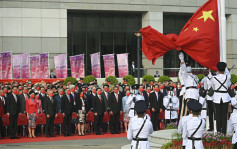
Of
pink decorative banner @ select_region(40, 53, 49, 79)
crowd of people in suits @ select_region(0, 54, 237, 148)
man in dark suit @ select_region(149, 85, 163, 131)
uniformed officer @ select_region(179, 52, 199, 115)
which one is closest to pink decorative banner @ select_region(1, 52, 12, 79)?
pink decorative banner @ select_region(40, 53, 49, 79)

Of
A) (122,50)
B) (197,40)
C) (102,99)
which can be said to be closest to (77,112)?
(102,99)

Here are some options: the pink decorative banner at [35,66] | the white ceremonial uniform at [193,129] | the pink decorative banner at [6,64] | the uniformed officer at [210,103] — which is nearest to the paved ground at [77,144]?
the uniformed officer at [210,103]

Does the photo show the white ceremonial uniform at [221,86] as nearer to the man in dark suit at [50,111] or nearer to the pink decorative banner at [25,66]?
the man in dark suit at [50,111]

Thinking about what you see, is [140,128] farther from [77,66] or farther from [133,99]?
[77,66]

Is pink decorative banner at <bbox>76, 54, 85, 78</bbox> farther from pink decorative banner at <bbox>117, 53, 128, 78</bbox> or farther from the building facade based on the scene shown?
the building facade

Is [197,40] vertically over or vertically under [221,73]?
over

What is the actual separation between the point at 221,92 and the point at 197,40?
1.97 meters

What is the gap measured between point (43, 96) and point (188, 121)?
1195 centimetres

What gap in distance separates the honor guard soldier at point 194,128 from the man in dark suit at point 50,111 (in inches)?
438

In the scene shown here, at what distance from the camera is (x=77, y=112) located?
70.4ft

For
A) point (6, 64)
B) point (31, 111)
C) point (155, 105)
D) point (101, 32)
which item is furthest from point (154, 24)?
point (31, 111)

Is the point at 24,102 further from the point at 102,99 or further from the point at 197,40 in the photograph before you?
the point at 197,40

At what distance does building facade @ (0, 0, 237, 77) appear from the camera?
123 feet

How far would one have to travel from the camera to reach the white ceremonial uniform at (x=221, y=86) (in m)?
14.0
